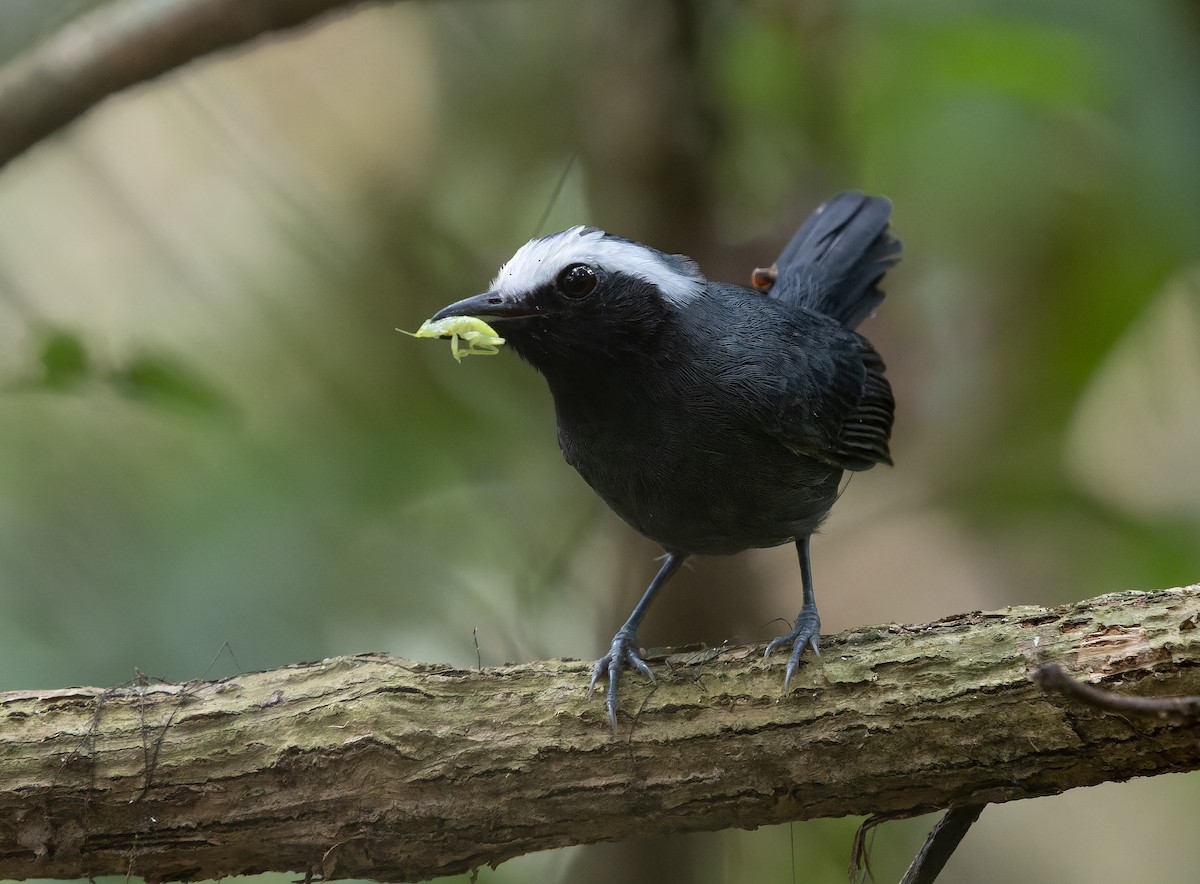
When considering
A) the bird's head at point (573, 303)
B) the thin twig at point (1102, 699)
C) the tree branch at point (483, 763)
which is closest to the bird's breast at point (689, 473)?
the bird's head at point (573, 303)

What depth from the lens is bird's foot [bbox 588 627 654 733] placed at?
2.96 meters

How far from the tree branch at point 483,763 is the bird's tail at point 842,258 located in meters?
2.19

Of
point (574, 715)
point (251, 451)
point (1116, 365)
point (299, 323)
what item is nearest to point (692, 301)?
point (574, 715)

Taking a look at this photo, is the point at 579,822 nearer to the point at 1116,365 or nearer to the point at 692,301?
the point at 692,301

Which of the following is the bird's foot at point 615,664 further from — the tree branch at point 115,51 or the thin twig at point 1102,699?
the tree branch at point 115,51

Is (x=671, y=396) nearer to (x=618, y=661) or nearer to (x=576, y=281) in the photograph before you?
(x=576, y=281)

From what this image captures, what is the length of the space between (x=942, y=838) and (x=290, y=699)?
5.60ft

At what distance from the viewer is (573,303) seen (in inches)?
130

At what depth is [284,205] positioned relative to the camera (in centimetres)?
583

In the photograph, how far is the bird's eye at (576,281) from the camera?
3.30 m

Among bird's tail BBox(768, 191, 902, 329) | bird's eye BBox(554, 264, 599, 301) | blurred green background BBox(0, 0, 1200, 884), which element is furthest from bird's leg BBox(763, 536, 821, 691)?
bird's tail BBox(768, 191, 902, 329)

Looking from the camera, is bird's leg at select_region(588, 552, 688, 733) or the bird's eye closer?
bird's leg at select_region(588, 552, 688, 733)

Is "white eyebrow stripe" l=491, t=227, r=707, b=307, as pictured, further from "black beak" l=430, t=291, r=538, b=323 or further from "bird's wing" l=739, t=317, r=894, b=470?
"bird's wing" l=739, t=317, r=894, b=470

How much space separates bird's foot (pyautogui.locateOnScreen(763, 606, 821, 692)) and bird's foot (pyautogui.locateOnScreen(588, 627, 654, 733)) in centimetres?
39
